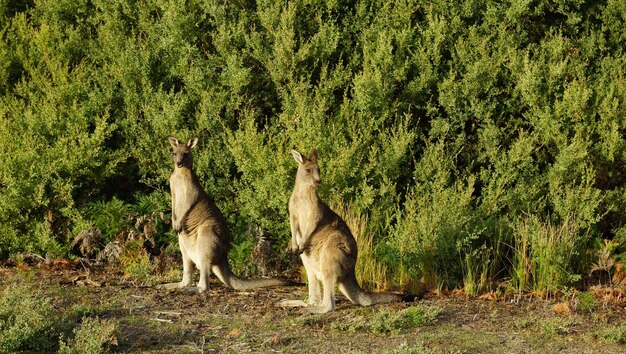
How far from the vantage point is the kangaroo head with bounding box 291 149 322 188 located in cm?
851

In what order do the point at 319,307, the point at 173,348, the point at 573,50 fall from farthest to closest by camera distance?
the point at 573,50, the point at 319,307, the point at 173,348

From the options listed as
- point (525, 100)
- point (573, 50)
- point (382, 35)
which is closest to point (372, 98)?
point (382, 35)

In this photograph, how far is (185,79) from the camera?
11562 millimetres

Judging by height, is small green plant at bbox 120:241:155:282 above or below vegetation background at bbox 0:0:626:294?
below

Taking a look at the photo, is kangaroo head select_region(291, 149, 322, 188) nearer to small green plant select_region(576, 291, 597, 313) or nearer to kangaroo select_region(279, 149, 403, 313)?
kangaroo select_region(279, 149, 403, 313)

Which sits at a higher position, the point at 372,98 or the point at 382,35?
the point at 382,35

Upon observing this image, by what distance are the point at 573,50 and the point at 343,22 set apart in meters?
2.75

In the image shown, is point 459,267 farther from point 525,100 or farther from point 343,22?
point 343,22

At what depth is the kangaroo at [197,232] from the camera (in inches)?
359

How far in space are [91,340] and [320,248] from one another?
240 cm

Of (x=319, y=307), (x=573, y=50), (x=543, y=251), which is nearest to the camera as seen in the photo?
(x=319, y=307)

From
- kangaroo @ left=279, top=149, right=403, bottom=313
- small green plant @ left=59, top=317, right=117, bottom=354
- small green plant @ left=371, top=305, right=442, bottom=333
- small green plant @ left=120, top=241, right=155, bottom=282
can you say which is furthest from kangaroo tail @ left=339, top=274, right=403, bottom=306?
small green plant @ left=120, top=241, right=155, bottom=282

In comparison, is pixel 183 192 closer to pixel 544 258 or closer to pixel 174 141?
pixel 174 141

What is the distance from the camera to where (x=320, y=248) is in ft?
27.6
